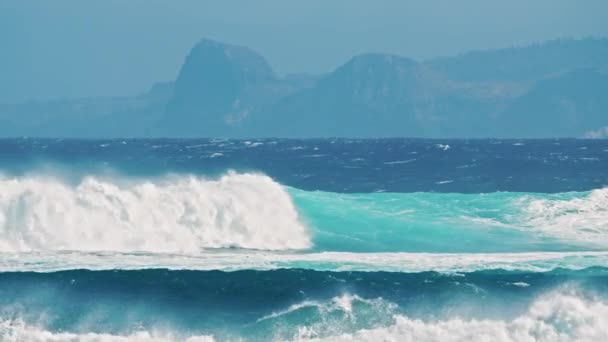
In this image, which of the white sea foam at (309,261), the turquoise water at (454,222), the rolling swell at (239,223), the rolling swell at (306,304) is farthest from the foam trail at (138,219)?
the rolling swell at (306,304)

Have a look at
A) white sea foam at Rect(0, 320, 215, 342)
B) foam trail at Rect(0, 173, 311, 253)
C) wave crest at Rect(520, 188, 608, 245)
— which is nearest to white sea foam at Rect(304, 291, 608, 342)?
white sea foam at Rect(0, 320, 215, 342)

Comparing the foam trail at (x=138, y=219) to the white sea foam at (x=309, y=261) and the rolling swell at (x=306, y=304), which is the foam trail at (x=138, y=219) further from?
the rolling swell at (x=306, y=304)

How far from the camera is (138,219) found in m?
34.8

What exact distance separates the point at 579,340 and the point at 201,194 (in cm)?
1716

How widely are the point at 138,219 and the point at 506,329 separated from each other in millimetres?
15569

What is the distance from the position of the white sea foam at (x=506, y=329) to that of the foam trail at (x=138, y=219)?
36.7 feet

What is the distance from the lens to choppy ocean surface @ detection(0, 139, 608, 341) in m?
23.6

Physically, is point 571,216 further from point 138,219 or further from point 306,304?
point 306,304

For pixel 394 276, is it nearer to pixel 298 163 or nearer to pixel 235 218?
pixel 235 218

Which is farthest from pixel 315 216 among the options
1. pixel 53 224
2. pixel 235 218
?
pixel 53 224

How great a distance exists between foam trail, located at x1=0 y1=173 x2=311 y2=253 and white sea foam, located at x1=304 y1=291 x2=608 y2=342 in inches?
440

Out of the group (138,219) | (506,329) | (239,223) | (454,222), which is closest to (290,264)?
(239,223)

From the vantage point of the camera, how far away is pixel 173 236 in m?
34.1

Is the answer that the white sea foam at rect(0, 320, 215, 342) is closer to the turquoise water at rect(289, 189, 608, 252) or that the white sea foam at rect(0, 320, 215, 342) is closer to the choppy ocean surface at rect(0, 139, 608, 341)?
the choppy ocean surface at rect(0, 139, 608, 341)
